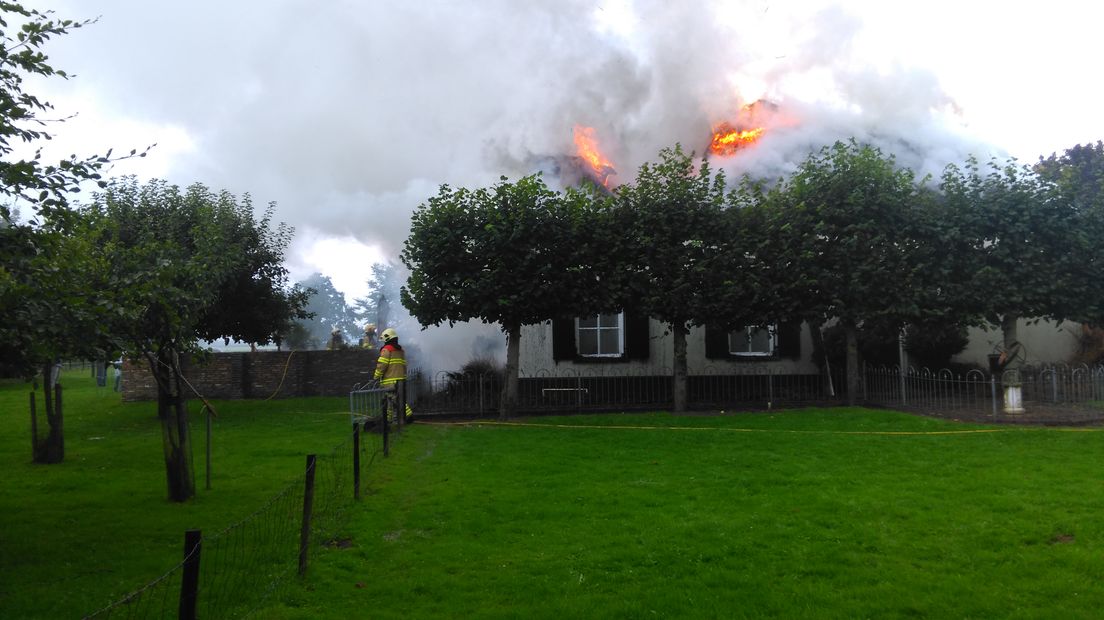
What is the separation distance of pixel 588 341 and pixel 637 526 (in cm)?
1371

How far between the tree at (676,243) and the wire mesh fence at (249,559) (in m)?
9.33

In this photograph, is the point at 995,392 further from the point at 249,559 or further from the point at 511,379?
the point at 249,559

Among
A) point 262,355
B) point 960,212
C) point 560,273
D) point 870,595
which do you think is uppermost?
point 960,212

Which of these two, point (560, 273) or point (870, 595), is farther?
point (560, 273)

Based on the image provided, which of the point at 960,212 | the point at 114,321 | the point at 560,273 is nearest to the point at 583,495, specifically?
the point at 114,321

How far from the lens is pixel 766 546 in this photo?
7.12 metres

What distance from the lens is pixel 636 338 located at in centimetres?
2136

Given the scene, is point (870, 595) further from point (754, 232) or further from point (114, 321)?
point (754, 232)

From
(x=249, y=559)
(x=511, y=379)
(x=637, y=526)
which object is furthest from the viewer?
(x=511, y=379)

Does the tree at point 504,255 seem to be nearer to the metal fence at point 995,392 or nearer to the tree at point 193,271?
the tree at point 193,271

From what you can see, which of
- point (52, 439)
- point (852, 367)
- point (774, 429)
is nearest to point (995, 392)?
point (852, 367)

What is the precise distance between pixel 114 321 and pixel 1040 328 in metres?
24.4

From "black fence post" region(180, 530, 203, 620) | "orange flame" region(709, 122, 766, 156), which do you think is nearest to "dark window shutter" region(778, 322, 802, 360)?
"orange flame" region(709, 122, 766, 156)

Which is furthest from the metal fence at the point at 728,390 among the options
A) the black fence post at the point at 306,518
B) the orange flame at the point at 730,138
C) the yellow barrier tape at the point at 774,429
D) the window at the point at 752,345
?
the black fence post at the point at 306,518
